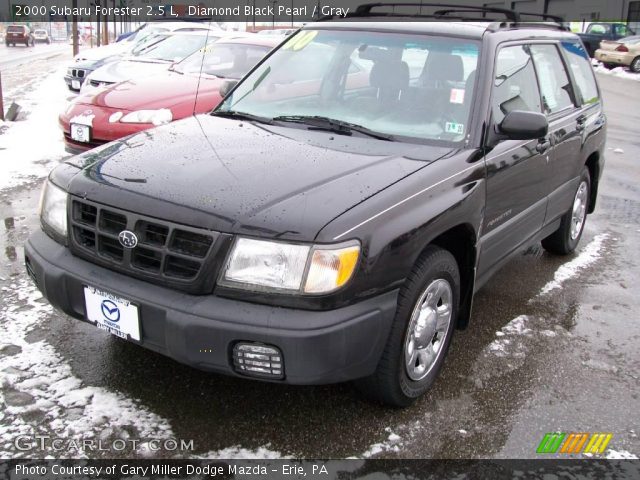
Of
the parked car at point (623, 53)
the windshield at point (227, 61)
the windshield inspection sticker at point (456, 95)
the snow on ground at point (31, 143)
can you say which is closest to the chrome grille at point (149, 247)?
the windshield inspection sticker at point (456, 95)

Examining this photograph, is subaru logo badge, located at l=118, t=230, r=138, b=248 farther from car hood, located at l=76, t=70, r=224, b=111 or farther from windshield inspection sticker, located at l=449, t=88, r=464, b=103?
car hood, located at l=76, t=70, r=224, b=111

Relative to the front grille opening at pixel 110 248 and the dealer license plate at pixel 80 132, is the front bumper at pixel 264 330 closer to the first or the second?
the front grille opening at pixel 110 248

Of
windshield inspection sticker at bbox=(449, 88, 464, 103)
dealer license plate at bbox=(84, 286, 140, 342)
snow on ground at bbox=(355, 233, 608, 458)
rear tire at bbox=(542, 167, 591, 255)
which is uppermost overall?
windshield inspection sticker at bbox=(449, 88, 464, 103)

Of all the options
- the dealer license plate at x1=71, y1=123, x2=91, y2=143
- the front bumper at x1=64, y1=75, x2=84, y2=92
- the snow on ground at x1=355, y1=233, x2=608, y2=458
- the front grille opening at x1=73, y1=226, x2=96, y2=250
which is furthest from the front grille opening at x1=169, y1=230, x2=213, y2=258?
the front bumper at x1=64, y1=75, x2=84, y2=92

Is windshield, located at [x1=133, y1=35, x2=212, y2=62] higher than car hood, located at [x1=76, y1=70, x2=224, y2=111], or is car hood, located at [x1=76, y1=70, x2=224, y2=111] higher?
windshield, located at [x1=133, y1=35, x2=212, y2=62]

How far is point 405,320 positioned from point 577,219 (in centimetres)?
319

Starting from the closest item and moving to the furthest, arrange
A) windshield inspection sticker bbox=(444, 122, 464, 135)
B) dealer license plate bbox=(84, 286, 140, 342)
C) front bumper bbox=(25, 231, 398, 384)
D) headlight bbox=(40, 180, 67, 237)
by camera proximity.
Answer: front bumper bbox=(25, 231, 398, 384)
dealer license plate bbox=(84, 286, 140, 342)
headlight bbox=(40, 180, 67, 237)
windshield inspection sticker bbox=(444, 122, 464, 135)

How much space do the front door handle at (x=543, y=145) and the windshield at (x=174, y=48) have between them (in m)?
6.79

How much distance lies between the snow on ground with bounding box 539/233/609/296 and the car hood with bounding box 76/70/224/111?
154 inches

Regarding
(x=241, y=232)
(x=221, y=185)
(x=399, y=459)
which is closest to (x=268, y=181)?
(x=221, y=185)

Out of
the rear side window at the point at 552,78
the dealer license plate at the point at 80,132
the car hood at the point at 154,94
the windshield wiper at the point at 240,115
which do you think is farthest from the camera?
the car hood at the point at 154,94

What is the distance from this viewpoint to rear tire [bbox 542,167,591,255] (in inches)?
195

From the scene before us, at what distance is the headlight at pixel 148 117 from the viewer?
617cm

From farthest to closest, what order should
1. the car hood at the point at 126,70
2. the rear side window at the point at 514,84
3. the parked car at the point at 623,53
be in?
the parked car at the point at 623,53
the car hood at the point at 126,70
the rear side window at the point at 514,84
